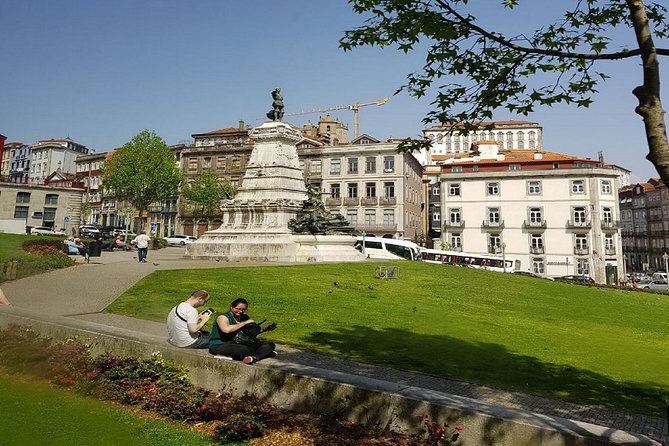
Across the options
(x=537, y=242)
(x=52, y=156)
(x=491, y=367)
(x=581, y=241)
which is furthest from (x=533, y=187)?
(x=52, y=156)

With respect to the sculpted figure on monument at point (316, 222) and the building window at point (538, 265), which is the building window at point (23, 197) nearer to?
the sculpted figure on monument at point (316, 222)

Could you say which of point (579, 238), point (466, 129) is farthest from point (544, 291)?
point (579, 238)

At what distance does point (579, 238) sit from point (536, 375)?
5182 cm

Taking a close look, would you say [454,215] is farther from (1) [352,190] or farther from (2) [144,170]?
(2) [144,170]

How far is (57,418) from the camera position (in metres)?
5.05

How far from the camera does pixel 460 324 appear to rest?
41.6 feet

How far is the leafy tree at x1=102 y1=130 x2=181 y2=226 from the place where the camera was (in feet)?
188

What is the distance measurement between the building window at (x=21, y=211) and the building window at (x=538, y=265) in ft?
202

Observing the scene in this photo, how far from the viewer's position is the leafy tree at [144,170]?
188ft

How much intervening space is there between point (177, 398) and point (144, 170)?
57.0m

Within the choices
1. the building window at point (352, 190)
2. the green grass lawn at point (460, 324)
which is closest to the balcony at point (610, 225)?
the building window at point (352, 190)

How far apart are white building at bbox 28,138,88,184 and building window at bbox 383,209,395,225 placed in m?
80.1

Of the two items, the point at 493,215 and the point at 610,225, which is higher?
the point at 493,215

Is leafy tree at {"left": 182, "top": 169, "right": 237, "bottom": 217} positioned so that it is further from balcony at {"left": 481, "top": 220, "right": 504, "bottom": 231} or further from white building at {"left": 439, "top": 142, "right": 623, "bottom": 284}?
balcony at {"left": 481, "top": 220, "right": 504, "bottom": 231}
